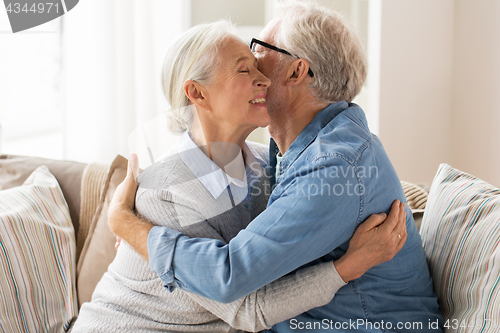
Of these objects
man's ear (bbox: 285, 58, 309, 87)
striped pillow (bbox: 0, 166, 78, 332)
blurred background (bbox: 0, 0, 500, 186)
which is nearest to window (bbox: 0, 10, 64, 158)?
blurred background (bbox: 0, 0, 500, 186)

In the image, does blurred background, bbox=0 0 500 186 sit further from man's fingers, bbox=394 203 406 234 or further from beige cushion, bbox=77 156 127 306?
man's fingers, bbox=394 203 406 234

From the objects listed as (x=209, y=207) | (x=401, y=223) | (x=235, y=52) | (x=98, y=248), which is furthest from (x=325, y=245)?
(x=98, y=248)

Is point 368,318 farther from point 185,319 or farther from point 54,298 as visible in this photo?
point 54,298

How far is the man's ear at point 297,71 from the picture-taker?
1.13 m

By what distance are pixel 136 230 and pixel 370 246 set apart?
21.5 inches

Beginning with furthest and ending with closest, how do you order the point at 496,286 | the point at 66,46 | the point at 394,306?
the point at 66,46 → the point at 394,306 → the point at 496,286

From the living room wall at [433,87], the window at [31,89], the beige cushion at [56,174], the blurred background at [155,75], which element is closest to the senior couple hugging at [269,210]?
the beige cushion at [56,174]

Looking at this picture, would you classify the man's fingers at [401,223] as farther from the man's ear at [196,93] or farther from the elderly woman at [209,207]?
the man's ear at [196,93]

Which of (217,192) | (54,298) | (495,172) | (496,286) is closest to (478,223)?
(496,286)

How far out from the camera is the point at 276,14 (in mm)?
1201

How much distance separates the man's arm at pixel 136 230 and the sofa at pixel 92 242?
22 cm

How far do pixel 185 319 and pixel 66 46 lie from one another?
184 cm

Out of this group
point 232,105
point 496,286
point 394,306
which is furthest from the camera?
point 232,105

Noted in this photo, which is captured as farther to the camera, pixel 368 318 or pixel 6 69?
pixel 6 69
